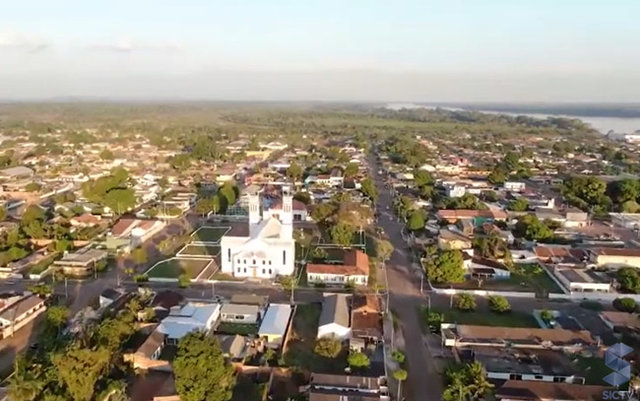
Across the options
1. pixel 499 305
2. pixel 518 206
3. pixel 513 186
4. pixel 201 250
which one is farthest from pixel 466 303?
pixel 513 186

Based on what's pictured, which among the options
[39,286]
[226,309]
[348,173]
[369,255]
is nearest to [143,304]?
[226,309]

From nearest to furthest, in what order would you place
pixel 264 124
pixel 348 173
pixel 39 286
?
pixel 39 286 → pixel 348 173 → pixel 264 124

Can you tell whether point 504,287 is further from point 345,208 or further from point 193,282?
point 193,282

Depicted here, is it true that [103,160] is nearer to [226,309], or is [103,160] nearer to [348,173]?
[348,173]

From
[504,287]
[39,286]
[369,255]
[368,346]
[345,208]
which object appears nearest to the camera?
[368,346]

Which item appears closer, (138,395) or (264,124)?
(138,395)

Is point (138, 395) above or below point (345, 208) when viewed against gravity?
below

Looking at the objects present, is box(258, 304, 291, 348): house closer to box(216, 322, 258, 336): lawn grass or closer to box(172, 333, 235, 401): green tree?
box(216, 322, 258, 336): lawn grass

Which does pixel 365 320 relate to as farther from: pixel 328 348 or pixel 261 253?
pixel 261 253
